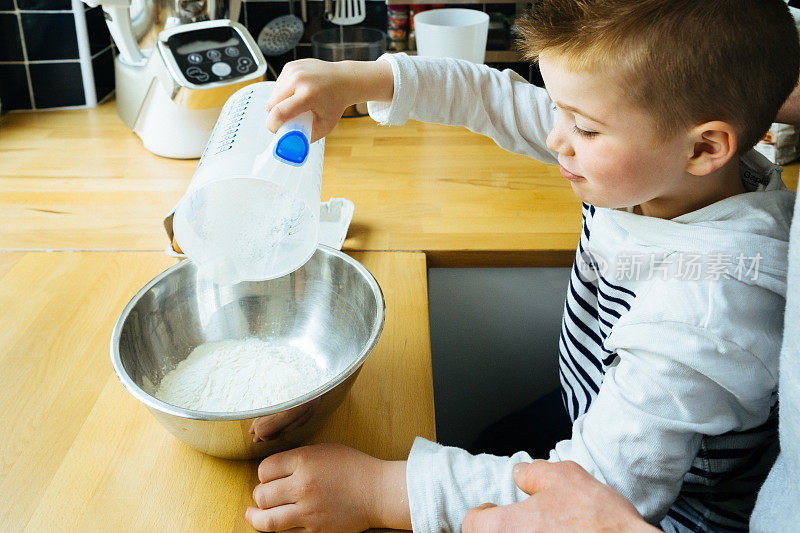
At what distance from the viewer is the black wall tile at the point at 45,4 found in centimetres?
132

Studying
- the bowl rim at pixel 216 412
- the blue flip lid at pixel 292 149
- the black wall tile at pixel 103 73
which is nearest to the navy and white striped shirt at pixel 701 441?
the bowl rim at pixel 216 412

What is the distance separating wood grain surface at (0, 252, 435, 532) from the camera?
0.56 metres

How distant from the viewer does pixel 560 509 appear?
1.74 ft

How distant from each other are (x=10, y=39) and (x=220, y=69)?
0.50 metres

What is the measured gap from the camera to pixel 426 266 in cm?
92

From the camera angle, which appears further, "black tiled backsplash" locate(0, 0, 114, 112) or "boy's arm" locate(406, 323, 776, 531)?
"black tiled backsplash" locate(0, 0, 114, 112)

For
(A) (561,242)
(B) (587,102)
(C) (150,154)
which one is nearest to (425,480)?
(B) (587,102)

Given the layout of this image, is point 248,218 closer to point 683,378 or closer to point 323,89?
point 323,89

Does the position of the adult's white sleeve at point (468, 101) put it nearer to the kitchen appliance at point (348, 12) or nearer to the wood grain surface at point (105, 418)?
the wood grain surface at point (105, 418)

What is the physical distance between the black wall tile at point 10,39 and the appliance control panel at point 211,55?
1.31 feet

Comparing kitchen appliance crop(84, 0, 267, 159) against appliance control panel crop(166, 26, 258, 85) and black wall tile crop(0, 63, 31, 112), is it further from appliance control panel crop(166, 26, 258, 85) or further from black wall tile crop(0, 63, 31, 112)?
black wall tile crop(0, 63, 31, 112)

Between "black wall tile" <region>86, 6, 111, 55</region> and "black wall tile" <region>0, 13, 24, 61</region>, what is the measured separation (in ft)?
0.43

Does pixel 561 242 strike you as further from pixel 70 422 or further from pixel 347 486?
pixel 70 422

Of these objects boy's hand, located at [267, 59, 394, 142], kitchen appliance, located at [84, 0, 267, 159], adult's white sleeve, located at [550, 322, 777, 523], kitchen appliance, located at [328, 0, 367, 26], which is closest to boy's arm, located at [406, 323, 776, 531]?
adult's white sleeve, located at [550, 322, 777, 523]
